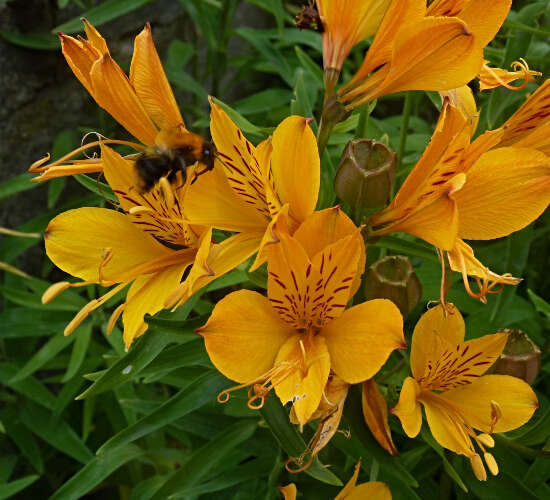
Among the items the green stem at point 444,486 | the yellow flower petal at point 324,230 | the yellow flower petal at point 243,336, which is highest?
the yellow flower petal at point 324,230

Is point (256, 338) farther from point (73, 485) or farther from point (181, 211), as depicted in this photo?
point (73, 485)

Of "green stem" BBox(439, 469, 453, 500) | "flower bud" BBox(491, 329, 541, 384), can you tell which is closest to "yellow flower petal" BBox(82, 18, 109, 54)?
"flower bud" BBox(491, 329, 541, 384)

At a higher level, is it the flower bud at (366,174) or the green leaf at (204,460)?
the flower bud at (366,174)

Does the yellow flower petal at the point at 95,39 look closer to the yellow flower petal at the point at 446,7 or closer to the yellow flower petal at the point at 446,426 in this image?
the yellow flower petal at the point at 446,7

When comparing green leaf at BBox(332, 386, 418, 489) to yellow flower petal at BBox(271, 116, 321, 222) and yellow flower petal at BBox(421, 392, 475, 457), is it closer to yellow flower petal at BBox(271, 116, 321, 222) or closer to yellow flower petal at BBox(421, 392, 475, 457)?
yellow flower petal at BBox(421, 392, 475, 457)

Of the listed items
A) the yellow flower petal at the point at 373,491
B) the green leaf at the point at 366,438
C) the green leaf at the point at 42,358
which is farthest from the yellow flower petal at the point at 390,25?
the green leaf at the point at 42,358

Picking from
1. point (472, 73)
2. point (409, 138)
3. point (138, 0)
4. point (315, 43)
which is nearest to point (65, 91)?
point (138, 0)
